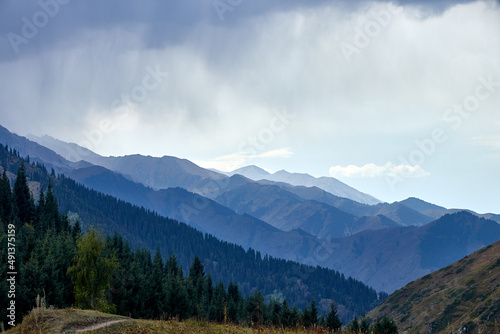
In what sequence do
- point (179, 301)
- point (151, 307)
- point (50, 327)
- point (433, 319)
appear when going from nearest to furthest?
point (50, 327), point (151, 307), point (179, 301), point (433, 319)

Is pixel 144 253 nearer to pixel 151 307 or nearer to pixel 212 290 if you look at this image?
pixel 212 290

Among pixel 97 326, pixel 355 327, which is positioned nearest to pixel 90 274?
pixel 97 326

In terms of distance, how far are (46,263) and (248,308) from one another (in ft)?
226

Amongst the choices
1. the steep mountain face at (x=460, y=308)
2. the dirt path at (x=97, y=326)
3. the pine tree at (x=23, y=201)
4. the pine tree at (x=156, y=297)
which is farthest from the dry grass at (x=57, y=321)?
the steep mountain face at (x=460, y=308)

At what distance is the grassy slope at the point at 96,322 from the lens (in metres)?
24.0

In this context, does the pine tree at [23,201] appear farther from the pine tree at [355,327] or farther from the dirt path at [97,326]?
the dirt path at [97,326]

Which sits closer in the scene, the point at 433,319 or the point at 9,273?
the point at 9,273

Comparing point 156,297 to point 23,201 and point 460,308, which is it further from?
point 460,308

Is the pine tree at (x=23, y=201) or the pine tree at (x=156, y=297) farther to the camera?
the pine tree at (x=23, y=201)

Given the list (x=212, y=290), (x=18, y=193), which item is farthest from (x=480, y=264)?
(x=18, y=193)

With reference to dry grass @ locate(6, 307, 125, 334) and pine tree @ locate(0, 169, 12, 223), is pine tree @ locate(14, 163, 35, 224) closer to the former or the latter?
pine tree @ locate(0, 169, 12, 223)

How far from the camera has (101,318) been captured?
2777cm

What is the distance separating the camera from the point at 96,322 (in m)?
27.0

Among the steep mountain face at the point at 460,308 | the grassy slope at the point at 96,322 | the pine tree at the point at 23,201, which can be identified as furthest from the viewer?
the pine tree at the point at 23,201
